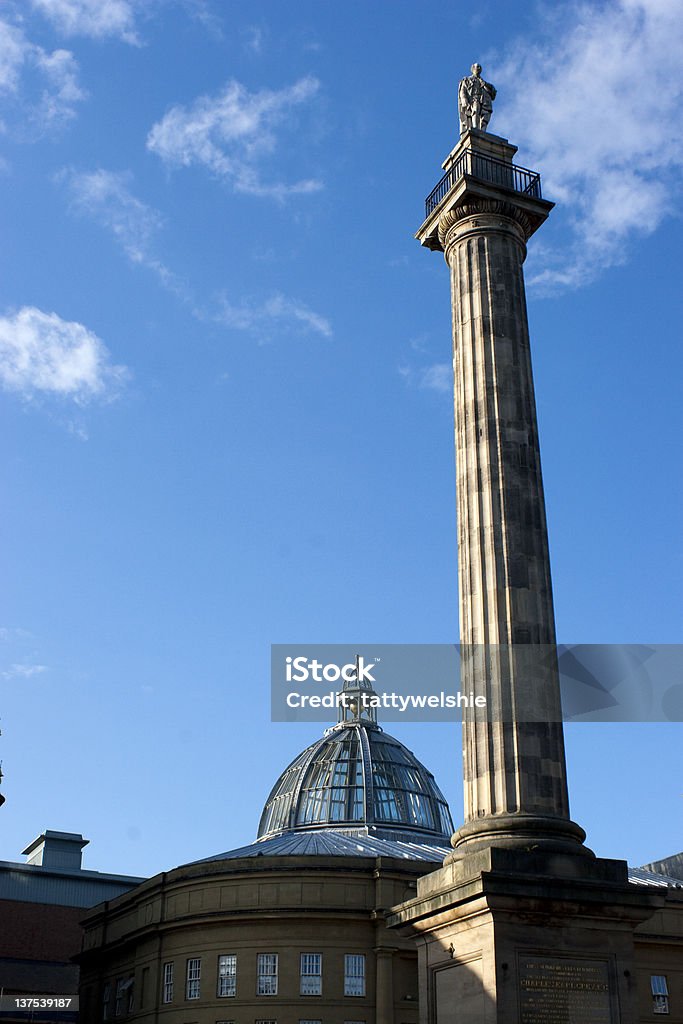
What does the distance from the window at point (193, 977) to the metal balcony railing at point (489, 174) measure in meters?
35.1

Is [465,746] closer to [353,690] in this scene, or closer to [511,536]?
[511,536]

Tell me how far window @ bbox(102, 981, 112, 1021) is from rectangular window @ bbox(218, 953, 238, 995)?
12553 millimetres

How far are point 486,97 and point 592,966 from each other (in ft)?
70.8

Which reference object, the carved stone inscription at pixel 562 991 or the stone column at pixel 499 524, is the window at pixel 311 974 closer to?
the stone column at pixel 499 524

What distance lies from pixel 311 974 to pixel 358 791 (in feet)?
53.2

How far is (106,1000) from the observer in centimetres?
5906

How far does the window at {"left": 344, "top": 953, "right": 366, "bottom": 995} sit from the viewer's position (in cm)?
4802

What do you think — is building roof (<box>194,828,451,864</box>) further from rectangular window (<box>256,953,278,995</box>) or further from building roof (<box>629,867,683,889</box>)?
building roof (<box>629,867,683,889</box>)

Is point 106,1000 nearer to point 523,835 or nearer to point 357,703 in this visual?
point 357,703

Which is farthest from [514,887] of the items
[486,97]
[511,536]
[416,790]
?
[416,790]

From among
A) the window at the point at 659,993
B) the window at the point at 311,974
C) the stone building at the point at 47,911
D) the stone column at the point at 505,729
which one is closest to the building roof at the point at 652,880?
the window at the point at 659,993

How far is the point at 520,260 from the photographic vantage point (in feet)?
93.5

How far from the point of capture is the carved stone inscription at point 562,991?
772 inches

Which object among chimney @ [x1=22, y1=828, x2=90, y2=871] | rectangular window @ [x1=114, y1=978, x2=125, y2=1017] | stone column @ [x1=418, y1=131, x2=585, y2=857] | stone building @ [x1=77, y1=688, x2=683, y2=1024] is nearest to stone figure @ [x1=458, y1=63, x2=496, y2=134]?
stone column @ [x1=418, y1=131, x2=585, y2=857]
